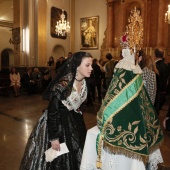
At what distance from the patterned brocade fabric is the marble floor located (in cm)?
209

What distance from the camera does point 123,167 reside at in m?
1.70

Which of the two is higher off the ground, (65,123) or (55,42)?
(55,42)

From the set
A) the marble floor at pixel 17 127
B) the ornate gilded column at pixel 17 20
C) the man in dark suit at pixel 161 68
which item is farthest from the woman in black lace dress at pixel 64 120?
the ornate gilded column at pixel 17 20

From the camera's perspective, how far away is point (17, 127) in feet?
17.2

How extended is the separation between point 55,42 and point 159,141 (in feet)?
43.7

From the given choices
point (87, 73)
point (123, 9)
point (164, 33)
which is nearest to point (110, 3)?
point (123, 9)

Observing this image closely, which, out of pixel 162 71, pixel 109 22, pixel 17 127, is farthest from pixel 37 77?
pixel 162 71

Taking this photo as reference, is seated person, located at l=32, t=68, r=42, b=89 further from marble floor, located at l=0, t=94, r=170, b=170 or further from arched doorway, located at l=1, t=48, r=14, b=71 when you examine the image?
arched doorway, located at l=1, t=48, r=14, b=71

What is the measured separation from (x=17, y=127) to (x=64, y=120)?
333 centimetres

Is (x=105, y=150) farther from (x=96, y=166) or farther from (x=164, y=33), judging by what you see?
(x=164, y=33)

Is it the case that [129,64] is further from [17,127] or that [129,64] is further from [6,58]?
[6,58]

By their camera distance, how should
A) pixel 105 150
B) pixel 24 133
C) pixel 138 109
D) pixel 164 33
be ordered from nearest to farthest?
pixel 138 109
pixel 105 150
pixel 24 133
pixel 164 33

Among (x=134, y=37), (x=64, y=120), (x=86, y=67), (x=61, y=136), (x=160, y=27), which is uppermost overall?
(x=160, y=27)

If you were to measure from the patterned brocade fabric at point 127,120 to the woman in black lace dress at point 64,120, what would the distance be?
0.54m
